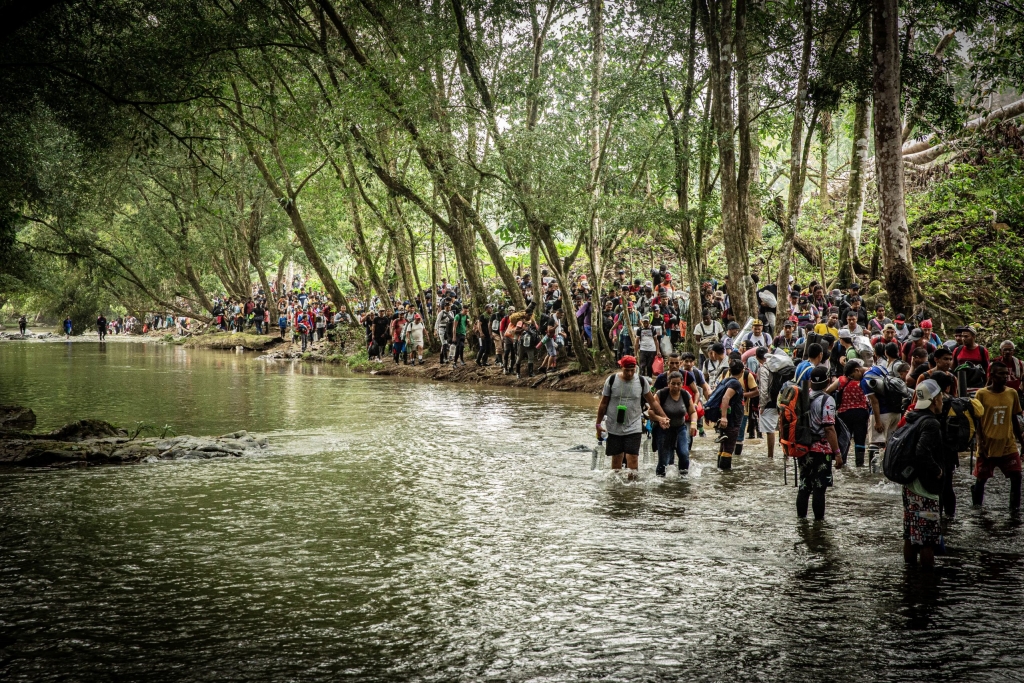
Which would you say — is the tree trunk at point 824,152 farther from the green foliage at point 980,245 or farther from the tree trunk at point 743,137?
the tree trunk at point 743,137

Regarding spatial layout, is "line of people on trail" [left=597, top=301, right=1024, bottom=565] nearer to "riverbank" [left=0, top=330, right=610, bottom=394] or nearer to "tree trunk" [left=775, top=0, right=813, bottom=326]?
"tree trunk" [left=775, top=0, right=813, bottom=326]

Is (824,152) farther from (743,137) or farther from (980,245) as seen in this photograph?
(743,137)

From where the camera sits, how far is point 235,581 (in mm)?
6910

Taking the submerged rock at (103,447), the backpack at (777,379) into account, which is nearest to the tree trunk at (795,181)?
the backpack at (777,379)

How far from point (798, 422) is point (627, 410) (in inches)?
102

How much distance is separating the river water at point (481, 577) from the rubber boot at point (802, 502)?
0.21 m

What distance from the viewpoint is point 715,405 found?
12.3 meters

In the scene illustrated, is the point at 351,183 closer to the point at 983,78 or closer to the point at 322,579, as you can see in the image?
the point at 983,78

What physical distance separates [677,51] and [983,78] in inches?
304

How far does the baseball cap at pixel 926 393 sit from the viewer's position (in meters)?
7.02

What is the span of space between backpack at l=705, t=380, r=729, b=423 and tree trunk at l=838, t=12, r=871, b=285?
1220 centimetres

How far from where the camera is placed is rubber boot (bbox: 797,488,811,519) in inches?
342

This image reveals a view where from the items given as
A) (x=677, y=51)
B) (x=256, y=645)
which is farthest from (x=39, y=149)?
(x=256, y=645)

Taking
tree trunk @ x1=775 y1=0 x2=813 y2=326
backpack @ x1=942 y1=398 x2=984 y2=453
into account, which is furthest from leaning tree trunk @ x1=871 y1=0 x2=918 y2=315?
backpack @ x1=942 y1=398 x2=984 y2=453
